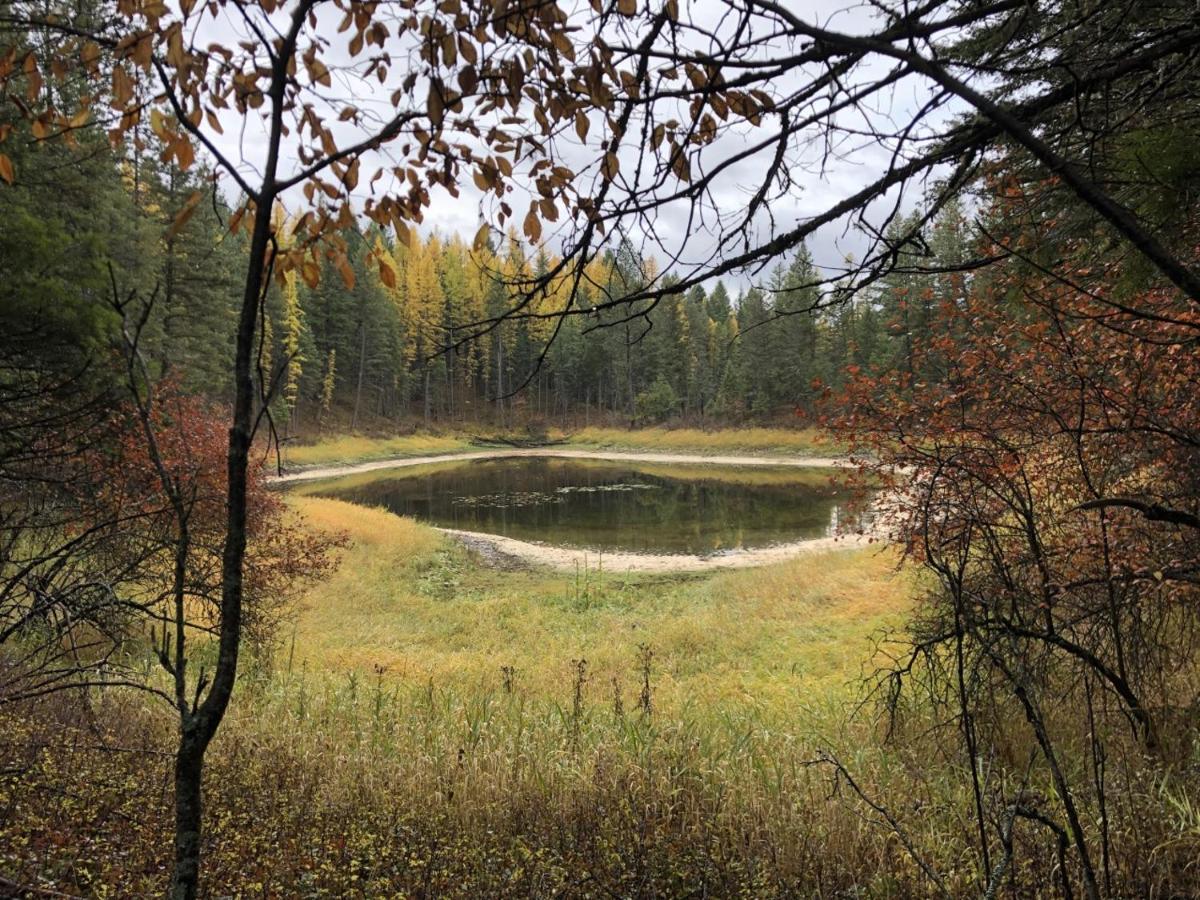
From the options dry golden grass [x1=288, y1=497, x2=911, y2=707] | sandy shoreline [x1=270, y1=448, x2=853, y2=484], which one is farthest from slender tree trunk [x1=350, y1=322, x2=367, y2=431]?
dry golden grass [x1=288, y1=497, x2=911, y2=707]

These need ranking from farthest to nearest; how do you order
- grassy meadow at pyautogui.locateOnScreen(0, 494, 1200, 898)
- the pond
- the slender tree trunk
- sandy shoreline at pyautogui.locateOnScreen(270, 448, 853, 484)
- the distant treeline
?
the slender tree trunk, sandy shoreline at pyautogui.locateOnScreen(270, 448, 853, 484), the pond, the distant treeline, grassy meadow at pyautogui.locateOnScreen(0, 494, 1200, 898)

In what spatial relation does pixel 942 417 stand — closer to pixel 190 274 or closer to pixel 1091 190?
pixel 1091 190

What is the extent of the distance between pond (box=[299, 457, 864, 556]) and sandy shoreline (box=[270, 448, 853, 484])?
191cm

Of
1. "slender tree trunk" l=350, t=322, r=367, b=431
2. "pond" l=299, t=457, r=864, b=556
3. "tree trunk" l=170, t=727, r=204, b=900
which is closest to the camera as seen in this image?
"tree trunk" l=170, t=727, r=204, b=900

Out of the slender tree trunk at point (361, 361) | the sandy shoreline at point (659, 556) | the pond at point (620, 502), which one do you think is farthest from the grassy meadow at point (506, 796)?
the slender tree trunk at point (361, 361)

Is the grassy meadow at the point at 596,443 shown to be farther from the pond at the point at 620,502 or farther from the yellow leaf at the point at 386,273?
the yellow leaf at the point at 386,273

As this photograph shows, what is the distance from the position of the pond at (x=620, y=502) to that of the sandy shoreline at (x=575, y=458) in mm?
1906

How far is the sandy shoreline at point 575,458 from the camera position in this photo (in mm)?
44216

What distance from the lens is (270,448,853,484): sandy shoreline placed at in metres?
44.2

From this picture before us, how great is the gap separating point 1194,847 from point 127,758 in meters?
6.73

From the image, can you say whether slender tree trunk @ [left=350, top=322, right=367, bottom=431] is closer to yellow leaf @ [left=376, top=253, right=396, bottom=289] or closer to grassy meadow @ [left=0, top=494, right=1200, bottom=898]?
grassy meadow @ [left=0, top=494, right=1200, bottom=898]

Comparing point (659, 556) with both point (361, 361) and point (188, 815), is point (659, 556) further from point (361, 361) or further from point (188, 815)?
point (361, 361)

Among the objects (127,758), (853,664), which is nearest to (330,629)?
(127,758)

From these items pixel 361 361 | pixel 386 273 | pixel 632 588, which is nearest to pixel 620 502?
pixel 632 588
